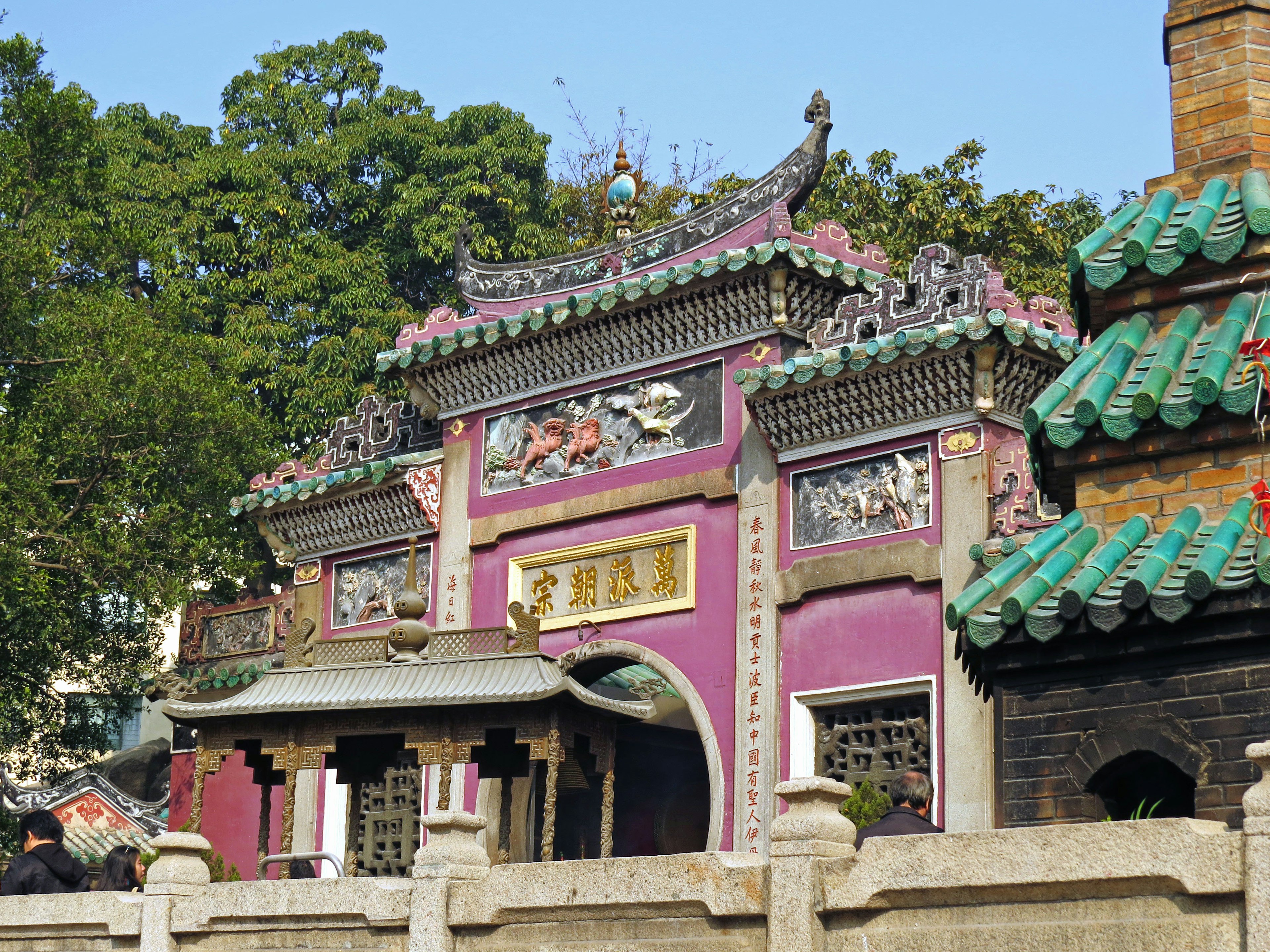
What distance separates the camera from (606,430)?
16188 millimetres

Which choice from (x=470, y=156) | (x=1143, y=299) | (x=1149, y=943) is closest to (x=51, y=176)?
(x=470, y=156)

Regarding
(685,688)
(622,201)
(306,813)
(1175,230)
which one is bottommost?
(306,813)

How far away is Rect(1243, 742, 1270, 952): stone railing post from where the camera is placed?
621 cm

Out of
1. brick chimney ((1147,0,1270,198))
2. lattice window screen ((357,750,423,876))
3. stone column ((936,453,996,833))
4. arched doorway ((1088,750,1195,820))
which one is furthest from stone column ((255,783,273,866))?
brick chimney ((1147,0,1270,198))

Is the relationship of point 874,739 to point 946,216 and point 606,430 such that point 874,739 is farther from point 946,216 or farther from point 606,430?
point 946,216

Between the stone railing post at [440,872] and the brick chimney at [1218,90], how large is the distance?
535 cm

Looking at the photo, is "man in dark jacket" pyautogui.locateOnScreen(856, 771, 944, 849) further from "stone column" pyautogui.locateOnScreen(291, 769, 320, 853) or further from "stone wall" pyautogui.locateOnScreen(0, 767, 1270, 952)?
"stone column" pyautogui.locateOnScreen(291, 769, 320, 853)

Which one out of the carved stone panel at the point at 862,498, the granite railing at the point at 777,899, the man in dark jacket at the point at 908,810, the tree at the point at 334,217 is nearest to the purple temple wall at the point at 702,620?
the carved stone panel at the point at 862,498

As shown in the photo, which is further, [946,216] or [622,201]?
[946,216]

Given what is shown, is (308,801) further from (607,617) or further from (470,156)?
(470,156)

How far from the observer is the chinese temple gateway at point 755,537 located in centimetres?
872

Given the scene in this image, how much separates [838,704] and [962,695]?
4.09 feet

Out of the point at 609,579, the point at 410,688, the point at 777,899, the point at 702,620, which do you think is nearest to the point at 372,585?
the point at 609,579

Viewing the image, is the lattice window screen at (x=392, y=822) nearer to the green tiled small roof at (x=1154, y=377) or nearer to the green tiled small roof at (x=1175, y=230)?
the green tiled small roof at (x=1154, y=377)
